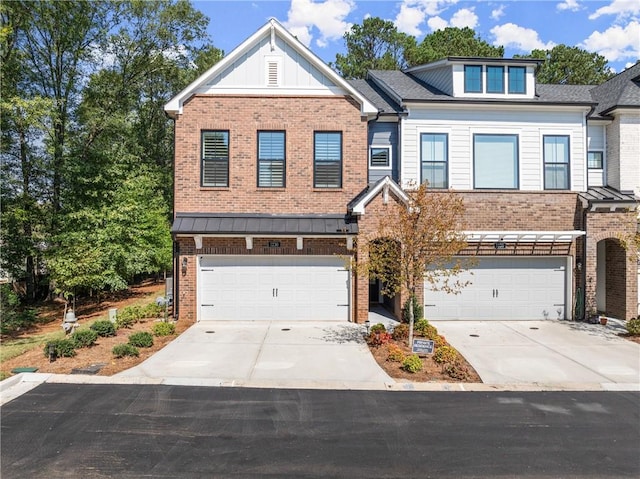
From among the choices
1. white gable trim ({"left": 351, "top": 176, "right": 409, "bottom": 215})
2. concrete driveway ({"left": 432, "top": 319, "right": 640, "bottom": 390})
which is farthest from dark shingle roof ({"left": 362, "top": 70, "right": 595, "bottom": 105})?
concrete driveway ({"left": 432, "top": 319, "right": 640, "bottom": 390})

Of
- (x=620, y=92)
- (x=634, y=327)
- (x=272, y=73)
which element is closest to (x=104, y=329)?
(x=272, y=73)

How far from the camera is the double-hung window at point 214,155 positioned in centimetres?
1335

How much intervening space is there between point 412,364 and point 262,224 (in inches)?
270

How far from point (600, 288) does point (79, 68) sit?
26.7 metres

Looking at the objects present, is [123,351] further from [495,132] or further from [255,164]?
[495,132]

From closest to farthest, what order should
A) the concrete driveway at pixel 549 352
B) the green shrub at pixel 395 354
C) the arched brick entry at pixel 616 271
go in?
the concrete driveway at pixel 549 352 < the green shrub at pixel 395 354 < the arched brick entry at pixel 616 271

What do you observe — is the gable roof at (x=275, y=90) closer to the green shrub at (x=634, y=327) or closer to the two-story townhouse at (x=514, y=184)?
the two-story townhouse at (x=514, y=184)

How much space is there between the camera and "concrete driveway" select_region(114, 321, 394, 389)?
7.91 meters

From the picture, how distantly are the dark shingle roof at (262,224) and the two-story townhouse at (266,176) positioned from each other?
2.7 inches

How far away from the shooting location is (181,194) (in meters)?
13.3

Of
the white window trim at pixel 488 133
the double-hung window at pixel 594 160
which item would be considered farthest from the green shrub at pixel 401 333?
the double-hung window at pixel 594 160

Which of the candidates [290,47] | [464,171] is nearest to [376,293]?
[464,171]

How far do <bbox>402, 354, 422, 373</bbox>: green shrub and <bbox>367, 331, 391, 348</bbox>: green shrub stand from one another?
1.57 metres

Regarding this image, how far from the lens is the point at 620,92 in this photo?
1527 centimetres
